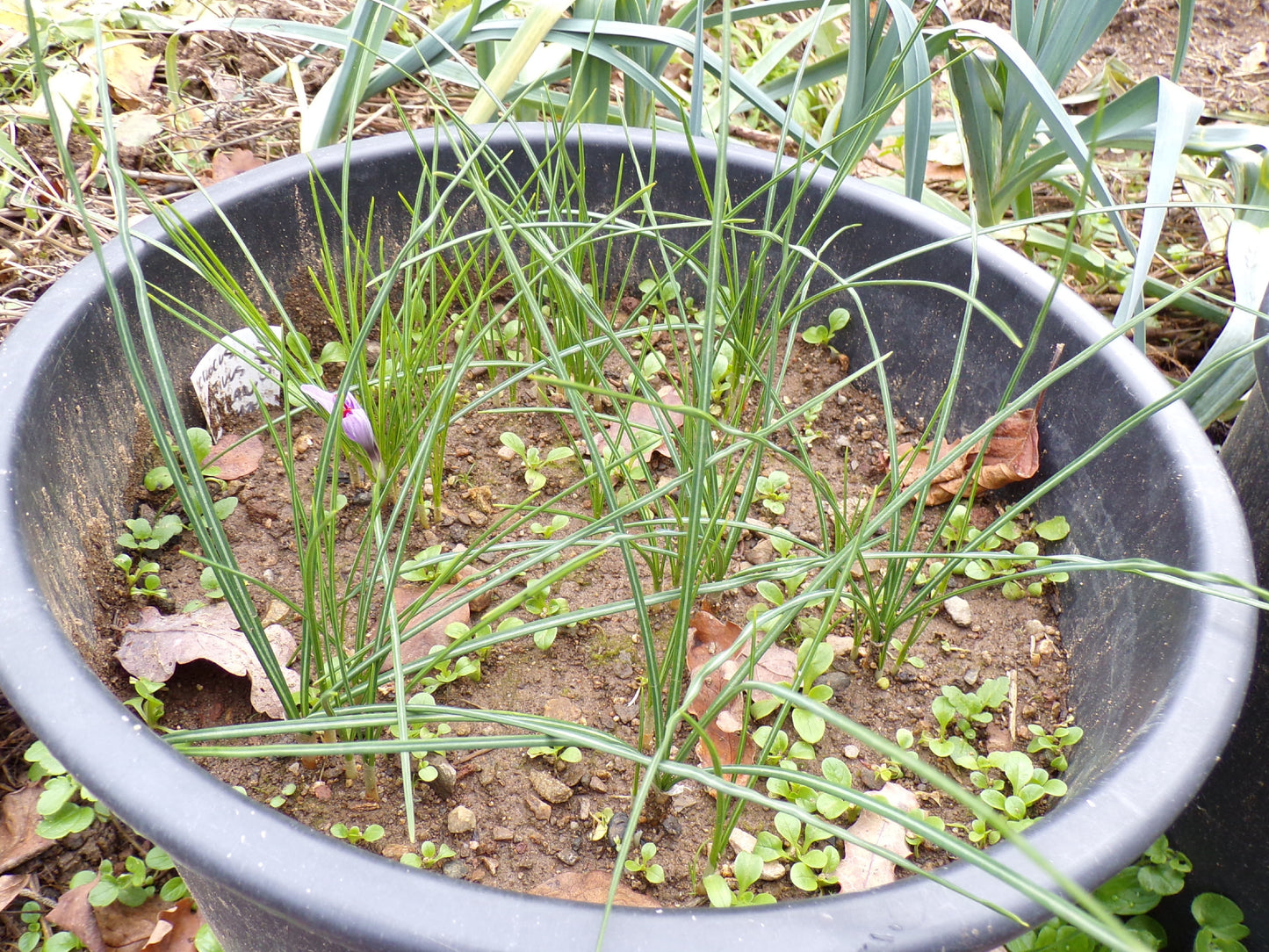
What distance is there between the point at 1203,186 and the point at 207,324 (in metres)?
1.56

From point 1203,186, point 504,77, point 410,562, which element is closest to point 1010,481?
point 410,562

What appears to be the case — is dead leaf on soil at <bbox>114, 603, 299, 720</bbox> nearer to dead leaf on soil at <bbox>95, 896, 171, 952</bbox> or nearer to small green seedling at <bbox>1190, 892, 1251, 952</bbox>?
dead leaf on soil at <bbox>95, 896, 171, 952</bbox>

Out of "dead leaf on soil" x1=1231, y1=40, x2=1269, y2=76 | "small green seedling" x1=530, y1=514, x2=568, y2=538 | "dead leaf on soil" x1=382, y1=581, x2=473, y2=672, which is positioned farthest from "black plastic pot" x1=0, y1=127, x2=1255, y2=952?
"dead leaf on soil" x1=1231, y1=40, x2=1269, y2=76

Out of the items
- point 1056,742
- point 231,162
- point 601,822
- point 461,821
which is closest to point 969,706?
point 1056,742

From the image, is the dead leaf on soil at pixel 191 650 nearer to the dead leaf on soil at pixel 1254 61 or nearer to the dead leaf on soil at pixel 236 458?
the dead leaf on soil at pixel 236 458

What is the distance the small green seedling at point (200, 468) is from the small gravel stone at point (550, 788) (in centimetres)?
43

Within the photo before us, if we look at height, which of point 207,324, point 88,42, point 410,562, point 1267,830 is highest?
point 88,42

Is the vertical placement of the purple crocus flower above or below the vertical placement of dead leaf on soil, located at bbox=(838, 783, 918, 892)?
above

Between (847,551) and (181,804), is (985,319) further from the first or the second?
(181,804)

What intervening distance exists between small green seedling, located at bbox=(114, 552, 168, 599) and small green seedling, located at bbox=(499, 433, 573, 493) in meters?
0.34

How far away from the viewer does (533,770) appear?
2.31 ft

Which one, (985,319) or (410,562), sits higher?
(985,319)

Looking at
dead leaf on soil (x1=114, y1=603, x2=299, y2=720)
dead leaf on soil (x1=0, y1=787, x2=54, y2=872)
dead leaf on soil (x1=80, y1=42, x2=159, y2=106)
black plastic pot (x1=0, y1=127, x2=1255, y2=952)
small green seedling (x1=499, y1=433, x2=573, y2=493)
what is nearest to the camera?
black plastic pot (x1=0, y1=127, x2=1255, y2=952)

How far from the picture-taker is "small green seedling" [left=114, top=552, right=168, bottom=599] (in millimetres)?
761
